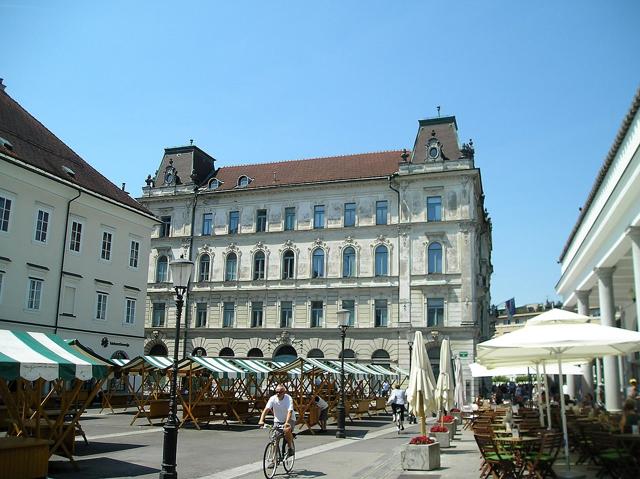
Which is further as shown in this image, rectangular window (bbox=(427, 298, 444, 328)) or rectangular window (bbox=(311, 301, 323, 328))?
rectangular window (bbox=(311, 301, 323, 328))

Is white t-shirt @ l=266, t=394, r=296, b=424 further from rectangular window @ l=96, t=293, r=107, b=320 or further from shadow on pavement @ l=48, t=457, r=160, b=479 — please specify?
rectangular window @ l=96, t=293, r=107, b=320

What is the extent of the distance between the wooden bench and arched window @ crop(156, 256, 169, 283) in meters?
43.1

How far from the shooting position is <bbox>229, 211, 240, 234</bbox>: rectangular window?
52.9 meters

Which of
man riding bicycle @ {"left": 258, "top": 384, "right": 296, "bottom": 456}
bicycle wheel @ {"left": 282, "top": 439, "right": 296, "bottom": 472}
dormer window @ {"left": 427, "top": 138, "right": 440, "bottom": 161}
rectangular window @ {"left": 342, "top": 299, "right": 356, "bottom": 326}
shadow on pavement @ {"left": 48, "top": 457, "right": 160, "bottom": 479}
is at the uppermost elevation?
dormer window @ {"left": 427, "top": 138, "right": 440, "bottom": 161}

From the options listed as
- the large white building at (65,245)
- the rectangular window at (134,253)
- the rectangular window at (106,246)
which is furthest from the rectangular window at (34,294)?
the rectangular window at (134,253)

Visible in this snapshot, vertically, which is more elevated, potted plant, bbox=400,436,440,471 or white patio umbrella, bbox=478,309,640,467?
white patio umbrella, bbox=478,309,640,467

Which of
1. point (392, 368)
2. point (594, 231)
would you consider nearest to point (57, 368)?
point (594, 231)

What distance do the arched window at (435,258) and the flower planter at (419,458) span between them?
1307 inches

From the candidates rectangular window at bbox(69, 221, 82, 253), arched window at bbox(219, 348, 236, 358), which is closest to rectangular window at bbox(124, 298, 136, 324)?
rectangular window at bbox(69, 221, 82, 253)

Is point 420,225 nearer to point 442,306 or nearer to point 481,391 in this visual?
point 442,306

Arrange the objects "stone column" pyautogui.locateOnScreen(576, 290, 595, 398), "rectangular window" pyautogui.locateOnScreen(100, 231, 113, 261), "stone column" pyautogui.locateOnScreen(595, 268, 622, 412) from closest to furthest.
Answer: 1. "stone column" pyautogui.locateOnScreen(595, 268, 622, 412)
2. "stone column" pyautogui.locateOnScreen(576, 290, 595, 398)
3. "rectangular window" pyautogui.locateOnScreen(100, 231, 113, 261)

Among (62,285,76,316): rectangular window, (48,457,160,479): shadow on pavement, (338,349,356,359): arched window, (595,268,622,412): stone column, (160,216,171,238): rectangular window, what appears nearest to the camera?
(48,457,160,479): shadow on pavement

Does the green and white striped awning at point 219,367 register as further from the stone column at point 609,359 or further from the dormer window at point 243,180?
the dormer window at point 243,180

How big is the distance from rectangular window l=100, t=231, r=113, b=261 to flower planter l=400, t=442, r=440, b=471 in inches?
1072
